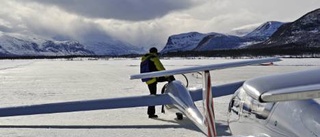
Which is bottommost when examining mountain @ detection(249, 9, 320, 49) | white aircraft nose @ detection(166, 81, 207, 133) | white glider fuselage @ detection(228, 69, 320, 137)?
white aircraft nose @ detection(166, 81, 207, 133)

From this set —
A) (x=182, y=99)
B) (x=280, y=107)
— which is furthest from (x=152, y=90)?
(x=280, y=107)

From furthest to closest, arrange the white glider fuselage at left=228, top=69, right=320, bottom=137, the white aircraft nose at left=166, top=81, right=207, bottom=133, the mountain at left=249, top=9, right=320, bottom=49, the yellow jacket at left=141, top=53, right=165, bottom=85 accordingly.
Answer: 1. the mountain at left=249, top=9, right=320, bottom=49
2. the yellow jacket at left=141, top=53, right=165, bottom=85
3. the white aircraft nose at left=166, top=81, right=207, bottom=133
4. the white glider fuselage at left=228, top=69, right=320, bottom=137

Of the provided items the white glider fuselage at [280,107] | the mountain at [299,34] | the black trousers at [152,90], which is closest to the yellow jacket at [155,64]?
the black trousers at [152,90]

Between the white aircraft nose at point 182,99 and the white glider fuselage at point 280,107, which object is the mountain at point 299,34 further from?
the white glider fuselage at point 280,107

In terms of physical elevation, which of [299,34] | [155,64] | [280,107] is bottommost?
[280,107]

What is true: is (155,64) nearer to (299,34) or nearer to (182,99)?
(182,99)

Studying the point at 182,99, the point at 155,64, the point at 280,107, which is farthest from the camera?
the point at 155,64

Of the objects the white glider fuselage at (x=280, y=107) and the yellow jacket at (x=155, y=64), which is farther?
the yellow jacket at (x=155, y=64)

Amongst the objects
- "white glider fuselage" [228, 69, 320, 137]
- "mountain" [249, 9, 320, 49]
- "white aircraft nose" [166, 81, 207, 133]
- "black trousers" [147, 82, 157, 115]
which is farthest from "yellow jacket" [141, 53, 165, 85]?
"mountain" [249, 9, 320, 49]

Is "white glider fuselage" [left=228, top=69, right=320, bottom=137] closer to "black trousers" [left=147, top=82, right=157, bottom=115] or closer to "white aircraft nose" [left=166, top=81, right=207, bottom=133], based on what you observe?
"white aircraft nose" [left=166, top=81, right=207, bottom=133]

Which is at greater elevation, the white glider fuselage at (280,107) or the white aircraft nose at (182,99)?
the white glider fuselage at (280,107)

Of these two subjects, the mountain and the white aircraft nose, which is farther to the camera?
the mountain

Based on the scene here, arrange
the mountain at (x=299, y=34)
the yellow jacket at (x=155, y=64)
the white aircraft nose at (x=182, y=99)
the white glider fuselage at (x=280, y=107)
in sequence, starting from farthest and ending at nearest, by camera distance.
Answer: the mountain at (x=299, y=34) < the yellow jacket at (x=155, y=64) < the white aircraft nose at (x=182, y=99) < the white glider fuselage at (x=280, y=107)

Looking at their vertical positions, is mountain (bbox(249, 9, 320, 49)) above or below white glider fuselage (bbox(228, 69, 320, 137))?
above
